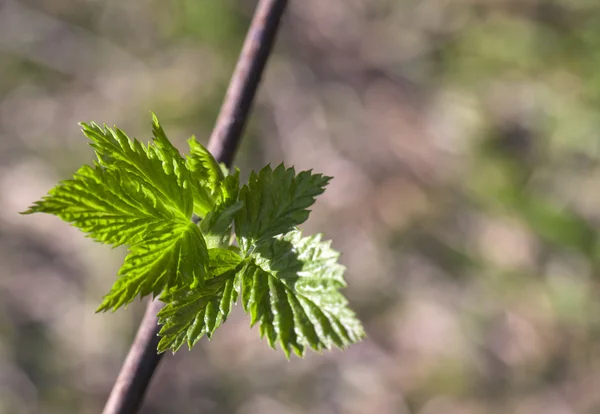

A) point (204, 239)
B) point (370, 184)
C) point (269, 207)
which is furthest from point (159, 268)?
point (370, 184)

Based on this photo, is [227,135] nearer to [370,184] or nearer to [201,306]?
[201,306]

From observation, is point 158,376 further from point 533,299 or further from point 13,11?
point 13,11

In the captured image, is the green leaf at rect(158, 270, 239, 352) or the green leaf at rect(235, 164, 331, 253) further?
the green leaf at rect(235, 164, 331, 253)

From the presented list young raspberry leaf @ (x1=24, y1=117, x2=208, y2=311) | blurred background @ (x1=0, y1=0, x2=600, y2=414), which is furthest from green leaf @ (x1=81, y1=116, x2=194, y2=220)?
blurred background @ (x1=0, y1=0, x2=600, y2=414)

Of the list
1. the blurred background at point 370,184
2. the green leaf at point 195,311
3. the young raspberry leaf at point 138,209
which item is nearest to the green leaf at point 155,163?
the young raspberry leaf at point 138,209

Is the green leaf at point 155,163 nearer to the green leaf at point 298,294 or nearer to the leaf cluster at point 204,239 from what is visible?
the leaf cluster at point 204,239

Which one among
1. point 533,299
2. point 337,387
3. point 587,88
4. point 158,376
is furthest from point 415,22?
point 158,376

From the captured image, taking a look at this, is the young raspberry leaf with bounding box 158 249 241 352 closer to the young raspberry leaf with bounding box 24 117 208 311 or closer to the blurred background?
the young raspberry leaf with bounding box 24 117 208 311
